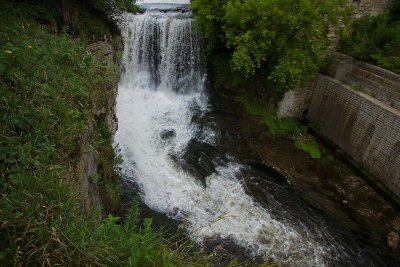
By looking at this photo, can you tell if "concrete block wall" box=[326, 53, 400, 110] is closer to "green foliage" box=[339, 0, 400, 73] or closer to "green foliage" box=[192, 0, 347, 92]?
"green foliage" box=[339, 0, 400, 73]

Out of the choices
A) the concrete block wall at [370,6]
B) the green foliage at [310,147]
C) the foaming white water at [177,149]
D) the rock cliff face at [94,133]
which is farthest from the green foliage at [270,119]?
the rock cliff face at [94,133]

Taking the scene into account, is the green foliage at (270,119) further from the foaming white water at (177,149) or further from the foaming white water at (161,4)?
the foaming white water at (161,4)

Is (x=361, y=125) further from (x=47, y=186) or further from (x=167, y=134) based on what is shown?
(x=47, y=186)

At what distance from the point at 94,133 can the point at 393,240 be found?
702cm

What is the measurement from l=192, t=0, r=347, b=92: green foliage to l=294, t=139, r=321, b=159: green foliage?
Answer: 1982 mm

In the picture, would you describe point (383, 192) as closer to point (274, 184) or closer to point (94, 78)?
point (274, 184)

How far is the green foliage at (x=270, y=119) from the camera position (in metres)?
11.3

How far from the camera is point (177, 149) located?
972 centimetres

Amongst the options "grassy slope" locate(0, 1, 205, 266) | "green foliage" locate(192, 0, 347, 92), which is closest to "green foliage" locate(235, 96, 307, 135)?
"green foliage" locate(192, 0, 347, 92)

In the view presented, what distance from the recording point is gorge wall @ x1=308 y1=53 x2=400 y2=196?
28.9 ft

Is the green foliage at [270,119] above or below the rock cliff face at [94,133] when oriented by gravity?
below

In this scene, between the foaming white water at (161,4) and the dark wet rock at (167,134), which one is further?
the foaming white water at (161,4)

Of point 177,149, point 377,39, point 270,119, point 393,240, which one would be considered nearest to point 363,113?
point 377,39

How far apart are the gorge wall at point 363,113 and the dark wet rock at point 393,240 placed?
1525 mm
